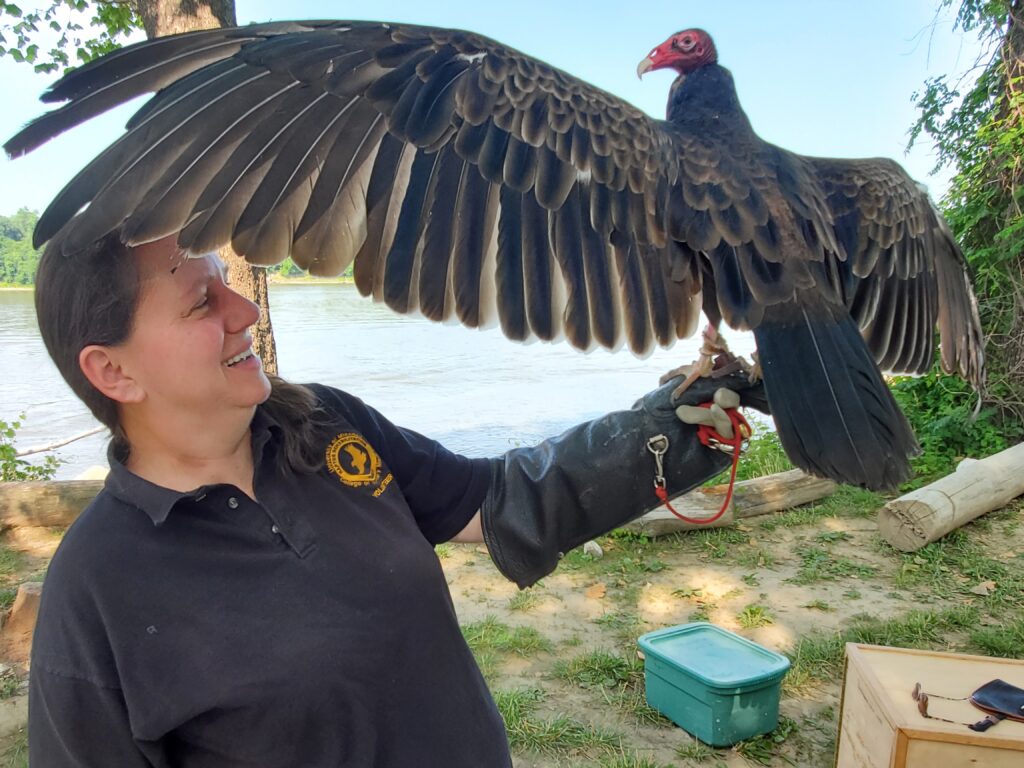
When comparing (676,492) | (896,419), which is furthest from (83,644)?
(896,419)

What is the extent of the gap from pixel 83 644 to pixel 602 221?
1.38 m

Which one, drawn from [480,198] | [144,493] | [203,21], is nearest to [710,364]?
[480,198]

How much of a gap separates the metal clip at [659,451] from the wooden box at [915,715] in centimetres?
125

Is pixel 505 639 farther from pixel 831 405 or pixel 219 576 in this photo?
pixel 219 576

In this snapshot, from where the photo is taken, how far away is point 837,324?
183cm

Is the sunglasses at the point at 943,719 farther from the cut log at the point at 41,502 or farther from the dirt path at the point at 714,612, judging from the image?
the cut log at the point at 41,502

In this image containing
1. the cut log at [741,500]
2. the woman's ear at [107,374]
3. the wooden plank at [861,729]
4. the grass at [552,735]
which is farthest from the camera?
the cut log at [741,500]

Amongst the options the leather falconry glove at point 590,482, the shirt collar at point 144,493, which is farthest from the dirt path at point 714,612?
the shirt collar at point 144,493

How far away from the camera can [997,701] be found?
7.40ft

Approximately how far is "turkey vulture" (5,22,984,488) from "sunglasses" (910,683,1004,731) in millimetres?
1093

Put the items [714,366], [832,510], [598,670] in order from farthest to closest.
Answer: [832,510], [598,670], [714,366]

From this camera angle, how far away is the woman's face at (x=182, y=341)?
1.25 metres

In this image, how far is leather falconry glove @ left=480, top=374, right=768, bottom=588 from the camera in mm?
1672

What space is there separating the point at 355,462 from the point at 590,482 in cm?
54
